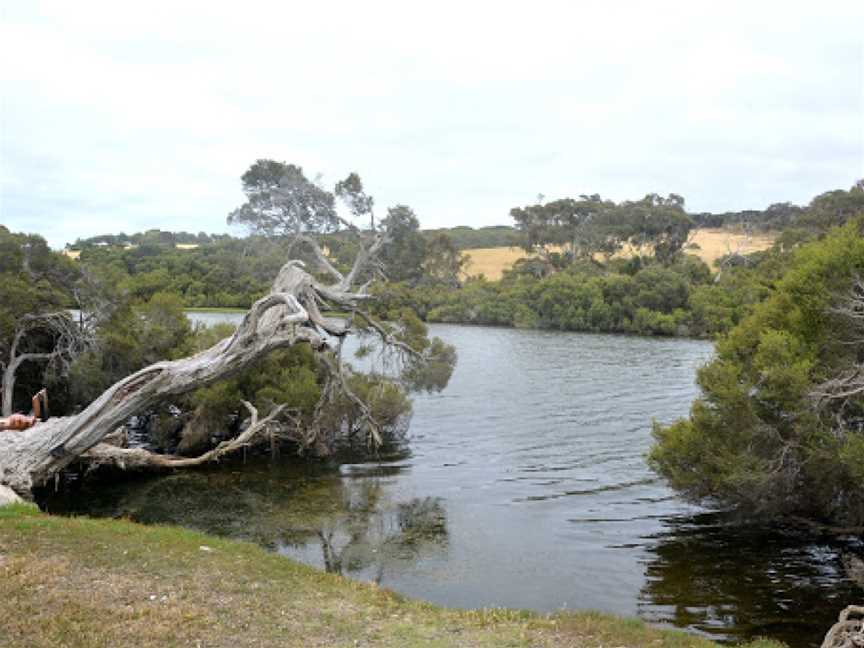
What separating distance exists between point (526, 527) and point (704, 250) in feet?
371

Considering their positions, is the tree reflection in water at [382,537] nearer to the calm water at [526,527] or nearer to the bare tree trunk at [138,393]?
the calm water at [526,527]

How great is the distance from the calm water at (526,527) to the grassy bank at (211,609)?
3.64 meters

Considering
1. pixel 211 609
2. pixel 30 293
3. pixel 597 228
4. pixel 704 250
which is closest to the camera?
pixel 211 609

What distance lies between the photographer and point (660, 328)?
7525 centimetres

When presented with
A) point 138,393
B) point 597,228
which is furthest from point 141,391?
point 597,228

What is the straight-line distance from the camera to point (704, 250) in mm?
122250

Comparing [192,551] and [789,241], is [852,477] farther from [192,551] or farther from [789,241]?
[789,241]

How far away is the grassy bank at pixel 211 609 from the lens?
8.88m

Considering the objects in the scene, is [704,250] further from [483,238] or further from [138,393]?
[138,393]

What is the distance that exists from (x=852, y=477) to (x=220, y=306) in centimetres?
7484

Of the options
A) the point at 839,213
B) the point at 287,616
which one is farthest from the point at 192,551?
the point at 839,213

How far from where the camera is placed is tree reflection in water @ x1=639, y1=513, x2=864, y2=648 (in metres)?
13.4

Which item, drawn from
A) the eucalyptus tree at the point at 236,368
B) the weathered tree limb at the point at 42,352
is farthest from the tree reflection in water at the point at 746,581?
the weathered tree limb at the point at 42,352

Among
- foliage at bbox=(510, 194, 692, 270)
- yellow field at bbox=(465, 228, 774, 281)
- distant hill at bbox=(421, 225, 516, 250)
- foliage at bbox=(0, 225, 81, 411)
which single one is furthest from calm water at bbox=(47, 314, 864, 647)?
distant hill at bbox=(421, 225, 516, 250)
